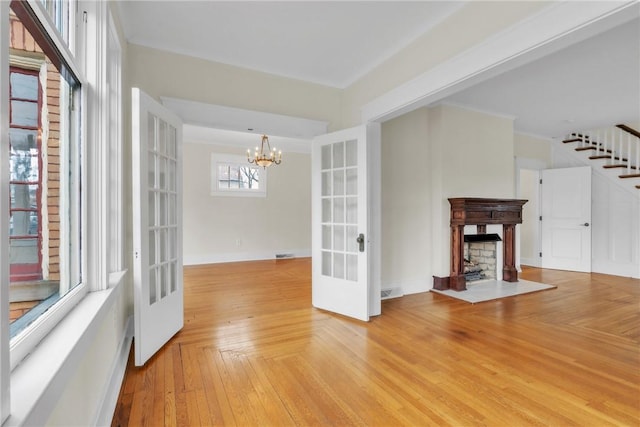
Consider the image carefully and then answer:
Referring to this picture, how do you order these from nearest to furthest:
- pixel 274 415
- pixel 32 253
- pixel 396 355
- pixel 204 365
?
1. pixel 32 253
2. pixel 274 415
3. pixel 204 365
4. pixel 396 355

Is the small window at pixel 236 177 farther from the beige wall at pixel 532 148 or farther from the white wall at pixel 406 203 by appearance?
the beige wall at pixel 532 148

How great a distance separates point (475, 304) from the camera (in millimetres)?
3869

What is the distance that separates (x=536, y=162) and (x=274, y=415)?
22.9 ft

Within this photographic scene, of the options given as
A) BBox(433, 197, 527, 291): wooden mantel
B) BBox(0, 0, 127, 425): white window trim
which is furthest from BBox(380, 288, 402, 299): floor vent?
BBox(0, 0, 127, 425): white window trim

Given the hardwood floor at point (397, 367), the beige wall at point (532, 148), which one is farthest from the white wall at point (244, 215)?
the beige wall at point (532, 148)

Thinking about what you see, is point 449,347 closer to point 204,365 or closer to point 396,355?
point 396,355

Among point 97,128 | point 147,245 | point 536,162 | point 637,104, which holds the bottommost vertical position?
point 147,245

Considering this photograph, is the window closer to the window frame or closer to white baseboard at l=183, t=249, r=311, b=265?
the window frame

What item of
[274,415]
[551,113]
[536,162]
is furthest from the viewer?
[536,162]

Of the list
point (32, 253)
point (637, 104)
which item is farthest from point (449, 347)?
point (637, 104)

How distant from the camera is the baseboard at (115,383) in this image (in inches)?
63.7

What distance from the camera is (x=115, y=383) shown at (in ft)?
6.34

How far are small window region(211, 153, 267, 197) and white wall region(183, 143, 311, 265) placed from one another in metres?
0.11

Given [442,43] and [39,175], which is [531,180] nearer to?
[442,43]
